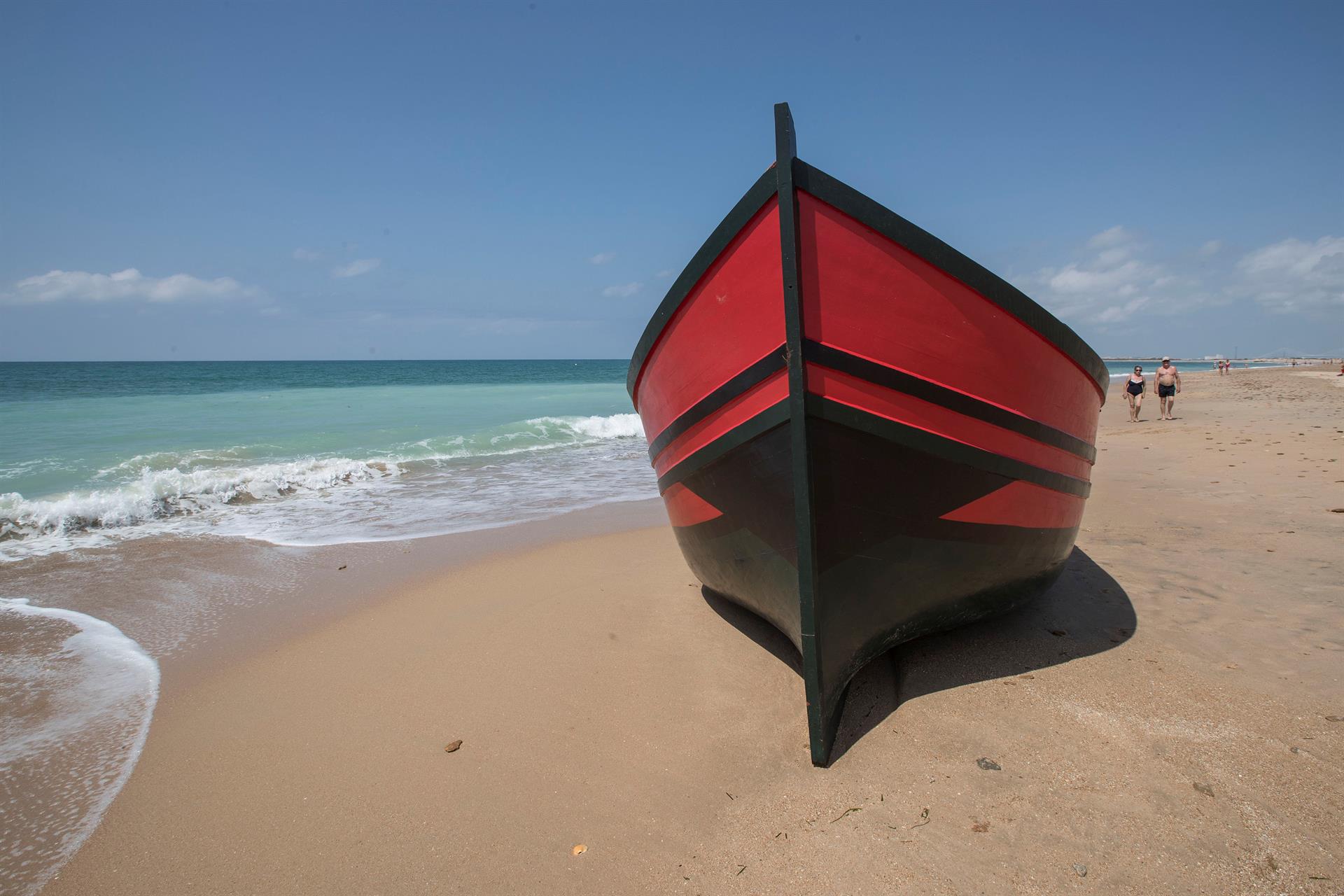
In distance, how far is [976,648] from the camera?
130 inches

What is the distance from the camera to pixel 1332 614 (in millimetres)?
3537

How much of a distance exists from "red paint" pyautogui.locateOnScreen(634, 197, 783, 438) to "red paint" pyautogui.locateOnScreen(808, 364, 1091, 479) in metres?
0.24

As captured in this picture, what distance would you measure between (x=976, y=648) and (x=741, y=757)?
1.49 meters

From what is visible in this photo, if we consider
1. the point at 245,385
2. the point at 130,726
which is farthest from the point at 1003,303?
the point at 245,385

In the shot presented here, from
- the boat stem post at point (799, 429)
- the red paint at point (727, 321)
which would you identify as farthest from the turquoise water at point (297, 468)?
the boat stem post at point (799, 429)

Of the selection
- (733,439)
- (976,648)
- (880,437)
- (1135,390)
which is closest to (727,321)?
(733,439)

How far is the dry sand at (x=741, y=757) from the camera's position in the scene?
2.01 meters

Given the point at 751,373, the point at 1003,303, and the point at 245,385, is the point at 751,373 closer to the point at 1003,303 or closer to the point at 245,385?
the point at 1003,303

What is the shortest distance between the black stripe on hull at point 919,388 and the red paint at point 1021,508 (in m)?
0.26

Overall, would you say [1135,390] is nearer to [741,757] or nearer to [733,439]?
[733,439]

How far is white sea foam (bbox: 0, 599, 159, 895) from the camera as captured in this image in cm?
227

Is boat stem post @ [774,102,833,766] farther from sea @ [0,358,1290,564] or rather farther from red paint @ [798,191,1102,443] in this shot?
sea @ [0,358,1290,564]

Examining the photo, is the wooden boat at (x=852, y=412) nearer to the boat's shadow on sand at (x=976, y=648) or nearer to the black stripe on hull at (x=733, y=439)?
the black stripe on hull at (x=733, y=439)

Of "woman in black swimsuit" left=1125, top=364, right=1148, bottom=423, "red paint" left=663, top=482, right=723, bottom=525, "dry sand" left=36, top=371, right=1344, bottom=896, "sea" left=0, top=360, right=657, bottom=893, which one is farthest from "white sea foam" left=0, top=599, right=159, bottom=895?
"woman in black swimsuit" left=1125, top=364, right=1148, bottom=423
